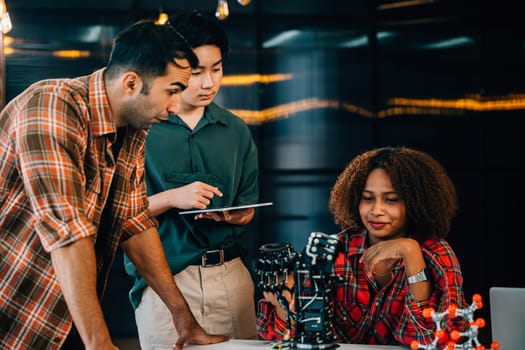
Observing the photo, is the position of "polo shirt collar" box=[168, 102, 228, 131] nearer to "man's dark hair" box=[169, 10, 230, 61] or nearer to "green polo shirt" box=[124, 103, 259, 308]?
"green polo shirt" box=[124, 103, 259, 308]

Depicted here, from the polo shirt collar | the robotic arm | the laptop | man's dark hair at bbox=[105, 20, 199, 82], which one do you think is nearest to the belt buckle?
the polo shirt collar

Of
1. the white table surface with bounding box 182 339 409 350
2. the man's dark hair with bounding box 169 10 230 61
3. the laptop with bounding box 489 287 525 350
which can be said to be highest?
the man's dark hair with bounding box 169 10 230 61

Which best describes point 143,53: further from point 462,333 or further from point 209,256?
point 462,333

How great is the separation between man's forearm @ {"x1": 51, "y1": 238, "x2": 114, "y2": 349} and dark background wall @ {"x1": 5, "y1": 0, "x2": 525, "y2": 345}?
3.59m

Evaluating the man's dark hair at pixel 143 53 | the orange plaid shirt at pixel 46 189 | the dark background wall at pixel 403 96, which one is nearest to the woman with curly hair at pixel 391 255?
the orange plaid shirt at pixel 46 189

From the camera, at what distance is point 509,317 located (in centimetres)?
204

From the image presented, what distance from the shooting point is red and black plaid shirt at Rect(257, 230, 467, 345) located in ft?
7.19

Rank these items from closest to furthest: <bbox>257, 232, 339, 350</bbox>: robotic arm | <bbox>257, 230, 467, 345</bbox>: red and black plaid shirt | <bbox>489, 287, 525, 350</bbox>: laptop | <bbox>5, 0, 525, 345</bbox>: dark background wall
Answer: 1. <bbox>257, 232, 339, 350</bbox>: robotic arm
2. <bbox>489, 287, 525, 350</bbox>: laptop
3. <bbox>257, 230, 467, 345</bbox>: red and black plaid shirt
4. <bbox>5, 0, 525, 345</bbox>: dark background wall

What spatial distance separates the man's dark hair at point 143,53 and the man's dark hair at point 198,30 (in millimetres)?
619

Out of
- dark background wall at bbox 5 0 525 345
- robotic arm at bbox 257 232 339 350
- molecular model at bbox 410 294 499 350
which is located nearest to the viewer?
molecular model at bbox 410 294 499 350

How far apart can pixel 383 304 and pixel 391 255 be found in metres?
0.18

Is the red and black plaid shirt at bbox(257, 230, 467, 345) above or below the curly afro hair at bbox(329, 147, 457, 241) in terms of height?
below

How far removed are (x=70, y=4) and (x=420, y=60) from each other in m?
2.54

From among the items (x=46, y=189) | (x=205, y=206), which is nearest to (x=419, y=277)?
(x=205, y=206)
